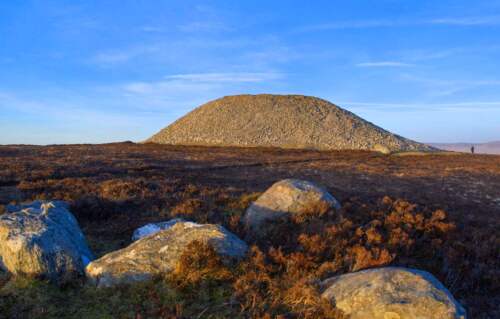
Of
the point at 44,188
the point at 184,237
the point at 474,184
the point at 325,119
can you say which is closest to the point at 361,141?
the point at 325,119

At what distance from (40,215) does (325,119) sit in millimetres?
96166

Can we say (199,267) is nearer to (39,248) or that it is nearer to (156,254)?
(156,254)

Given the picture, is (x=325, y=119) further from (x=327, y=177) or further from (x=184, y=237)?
(x=184, y=237)

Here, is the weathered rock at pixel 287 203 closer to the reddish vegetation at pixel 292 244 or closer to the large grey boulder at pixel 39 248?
the reddish vegetation at pixel 292 244

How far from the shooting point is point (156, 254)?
7453 mm

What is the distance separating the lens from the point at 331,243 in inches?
344

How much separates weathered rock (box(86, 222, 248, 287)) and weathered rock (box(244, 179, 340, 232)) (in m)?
2.68

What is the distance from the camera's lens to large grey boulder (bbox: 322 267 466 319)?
554 centimetres

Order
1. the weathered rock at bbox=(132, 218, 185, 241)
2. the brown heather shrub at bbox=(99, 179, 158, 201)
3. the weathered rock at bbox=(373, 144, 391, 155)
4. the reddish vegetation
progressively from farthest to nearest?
the weathered rock at bbox=(373, 144, 391, 155)
the brown heather shrub at bbox=(99, 179, 158, 201)
the weathered rock at bbox=(132, 218, 185, 241)
the reddish vegetation

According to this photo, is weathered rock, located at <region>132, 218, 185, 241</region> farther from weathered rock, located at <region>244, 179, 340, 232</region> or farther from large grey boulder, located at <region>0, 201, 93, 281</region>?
weathered rock, located at <region>244, 179, 340, 232</region>

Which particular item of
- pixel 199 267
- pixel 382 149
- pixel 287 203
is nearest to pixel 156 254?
pixel 199 267

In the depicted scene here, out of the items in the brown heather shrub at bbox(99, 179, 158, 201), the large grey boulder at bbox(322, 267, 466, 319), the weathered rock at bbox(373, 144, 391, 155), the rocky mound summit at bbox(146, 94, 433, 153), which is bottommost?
the large grey boulder at bbox(322, 267, 466, 319)

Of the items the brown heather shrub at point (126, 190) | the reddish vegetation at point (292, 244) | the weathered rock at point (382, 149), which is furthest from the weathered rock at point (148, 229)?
the weathered rock at point (382, 149)

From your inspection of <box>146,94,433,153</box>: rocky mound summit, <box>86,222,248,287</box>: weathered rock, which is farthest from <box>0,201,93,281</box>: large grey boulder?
<box>146,94,433,153</box>: rocky mound summit
